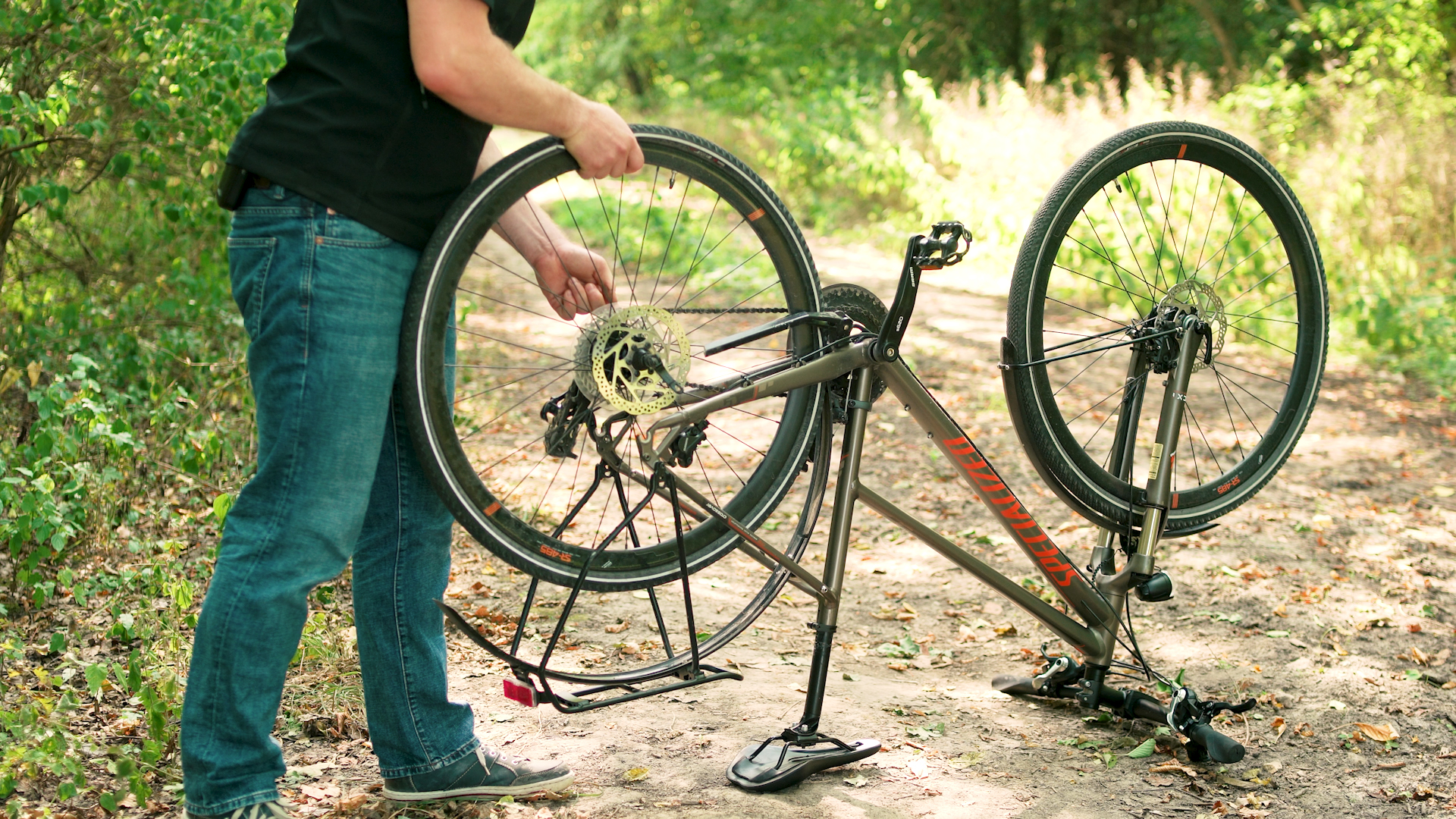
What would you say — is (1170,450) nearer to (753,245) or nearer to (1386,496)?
(1386,496)

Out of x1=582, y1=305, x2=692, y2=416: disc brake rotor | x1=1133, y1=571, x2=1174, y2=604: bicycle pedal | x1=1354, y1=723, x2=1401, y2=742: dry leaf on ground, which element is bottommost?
x1=1354, y1=723, x2=1401, y2=742: dry leaf on ground

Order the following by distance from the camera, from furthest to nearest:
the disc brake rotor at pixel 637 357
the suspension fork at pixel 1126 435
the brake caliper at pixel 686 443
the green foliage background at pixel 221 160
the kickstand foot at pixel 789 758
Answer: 1. the green foliage background at pixel 221 160
2. the suspension fork at pixel 1126 435
3. the kickstand foot at pixel 789 758
4. the brake caliper at pixel 686 443
5. the disc brake rotor at pixel 637 357

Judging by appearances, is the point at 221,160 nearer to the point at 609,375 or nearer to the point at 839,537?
the point at 609,375

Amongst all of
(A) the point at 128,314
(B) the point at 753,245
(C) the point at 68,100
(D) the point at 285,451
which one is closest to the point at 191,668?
(D) the point at 285,451

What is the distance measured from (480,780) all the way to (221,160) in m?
2.83

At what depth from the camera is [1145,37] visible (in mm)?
14273

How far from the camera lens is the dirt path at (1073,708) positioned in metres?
2.60

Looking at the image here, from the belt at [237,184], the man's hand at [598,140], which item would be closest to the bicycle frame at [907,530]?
the man's hand at [598,140]

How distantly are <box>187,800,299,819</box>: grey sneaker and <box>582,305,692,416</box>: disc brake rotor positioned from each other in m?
0.93

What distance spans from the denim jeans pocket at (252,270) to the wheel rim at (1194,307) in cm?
147

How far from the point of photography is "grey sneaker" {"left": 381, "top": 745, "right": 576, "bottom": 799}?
2.38m

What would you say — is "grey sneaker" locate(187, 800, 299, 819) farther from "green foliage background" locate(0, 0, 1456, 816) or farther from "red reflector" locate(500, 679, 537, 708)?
"red reflector" locate(500, 679, 537, 708)

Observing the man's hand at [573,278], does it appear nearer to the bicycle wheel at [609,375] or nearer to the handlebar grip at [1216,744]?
the bicycle wheel at [609,375]

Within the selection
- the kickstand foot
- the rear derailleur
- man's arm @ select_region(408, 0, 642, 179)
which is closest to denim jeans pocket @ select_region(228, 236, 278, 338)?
man's arm @ select_region(408, 0, 642, 179)
